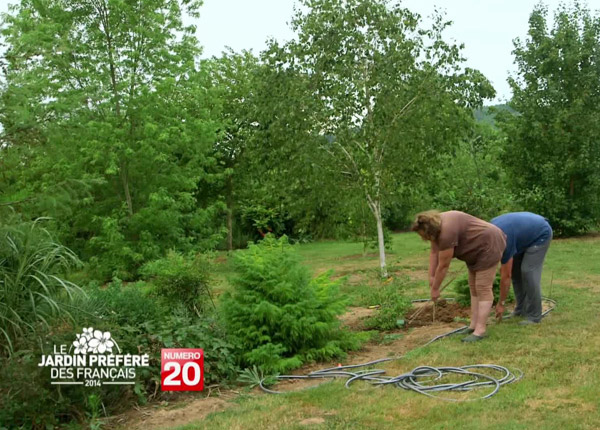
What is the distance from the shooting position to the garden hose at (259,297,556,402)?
5.09m

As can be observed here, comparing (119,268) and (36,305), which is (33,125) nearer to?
(36,305)

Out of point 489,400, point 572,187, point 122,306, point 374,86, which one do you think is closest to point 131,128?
point 374,86

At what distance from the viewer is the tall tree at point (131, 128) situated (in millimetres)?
14742

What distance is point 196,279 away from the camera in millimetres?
6773

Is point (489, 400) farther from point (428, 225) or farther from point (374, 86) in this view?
point (374, 86)

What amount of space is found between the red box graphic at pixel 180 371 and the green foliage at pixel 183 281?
4.01 ft

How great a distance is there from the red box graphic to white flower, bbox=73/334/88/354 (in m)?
0.72

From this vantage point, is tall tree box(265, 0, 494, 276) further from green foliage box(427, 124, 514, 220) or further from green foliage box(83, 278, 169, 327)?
green foliage box(83, 278, 169, 327)

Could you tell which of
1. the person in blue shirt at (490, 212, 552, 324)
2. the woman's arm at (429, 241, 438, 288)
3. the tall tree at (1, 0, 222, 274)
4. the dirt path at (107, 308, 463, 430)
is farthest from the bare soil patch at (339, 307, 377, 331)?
the tall tree at (1, 0, 222, 274)

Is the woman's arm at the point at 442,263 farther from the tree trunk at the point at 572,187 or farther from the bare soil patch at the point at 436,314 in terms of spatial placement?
the tree trunk at the point at 572,187

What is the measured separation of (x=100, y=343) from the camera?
510 centimetres

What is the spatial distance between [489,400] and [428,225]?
2.13 m

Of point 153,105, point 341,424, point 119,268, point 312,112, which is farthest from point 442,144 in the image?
point 341,424

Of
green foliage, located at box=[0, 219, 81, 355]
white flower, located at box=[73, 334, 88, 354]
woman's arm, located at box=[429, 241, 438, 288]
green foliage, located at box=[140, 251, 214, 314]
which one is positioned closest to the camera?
white flower, located at box=[73, 334, 88, 354]
